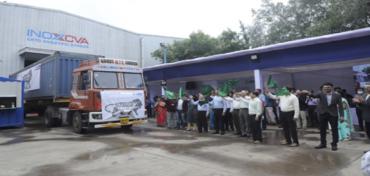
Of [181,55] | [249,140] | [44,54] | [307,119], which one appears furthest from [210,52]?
[249,140]

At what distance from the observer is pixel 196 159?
6.73 m

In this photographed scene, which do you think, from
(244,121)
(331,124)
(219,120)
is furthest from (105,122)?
(331,124)

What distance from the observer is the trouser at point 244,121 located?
965cm

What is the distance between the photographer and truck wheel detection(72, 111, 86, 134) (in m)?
11.5

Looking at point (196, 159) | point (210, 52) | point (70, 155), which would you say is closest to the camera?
point (196, 159)

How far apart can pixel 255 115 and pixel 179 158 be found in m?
3.10

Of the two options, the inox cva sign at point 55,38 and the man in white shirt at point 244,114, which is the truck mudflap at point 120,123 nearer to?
the man in white shirt at point 244,114

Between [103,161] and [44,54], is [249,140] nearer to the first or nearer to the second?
[103,161]

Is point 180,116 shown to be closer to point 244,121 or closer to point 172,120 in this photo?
point 172,120

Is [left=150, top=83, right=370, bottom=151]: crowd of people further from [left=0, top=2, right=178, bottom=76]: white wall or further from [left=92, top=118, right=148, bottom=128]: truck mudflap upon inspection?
[left=0, top=2, right=178, bottom=76]: white wall

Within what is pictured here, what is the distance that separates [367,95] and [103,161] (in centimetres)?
733

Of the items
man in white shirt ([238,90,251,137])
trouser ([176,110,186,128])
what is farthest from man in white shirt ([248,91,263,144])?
trouser ([176,110,186,128])

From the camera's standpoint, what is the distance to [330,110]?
738 cm

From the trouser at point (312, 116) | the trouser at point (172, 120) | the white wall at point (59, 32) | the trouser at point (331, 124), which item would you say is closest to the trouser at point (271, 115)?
the trouser at point (312, 116)
